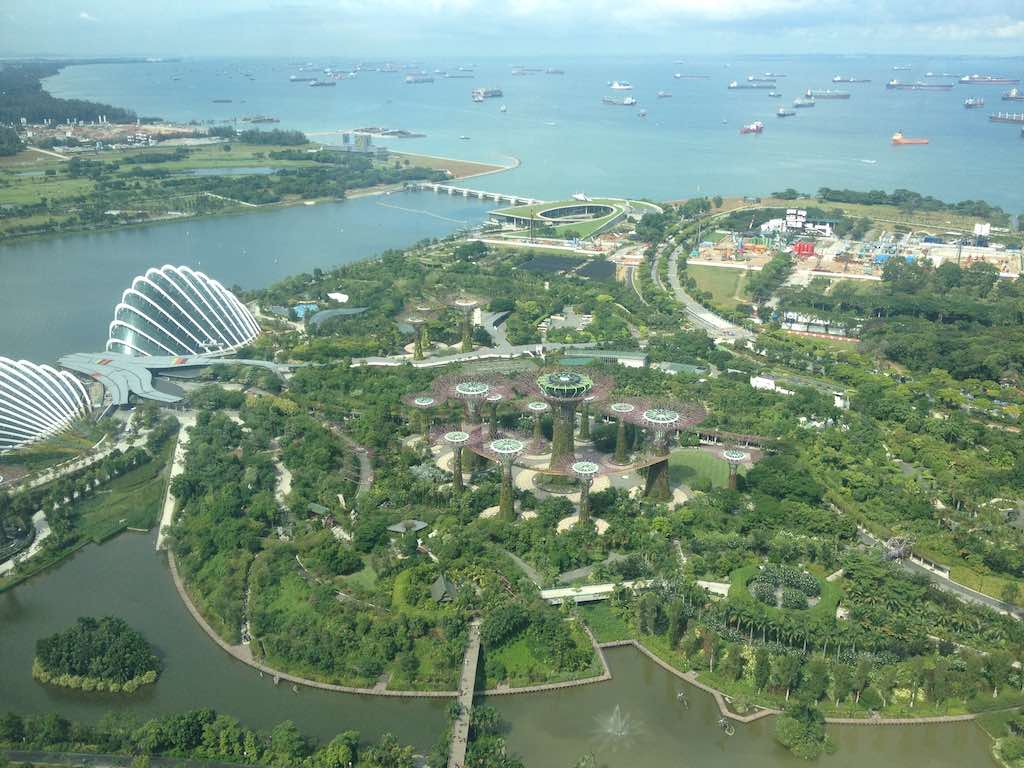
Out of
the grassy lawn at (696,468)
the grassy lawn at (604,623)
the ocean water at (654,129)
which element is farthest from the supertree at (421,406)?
the ocean water at (654,129)

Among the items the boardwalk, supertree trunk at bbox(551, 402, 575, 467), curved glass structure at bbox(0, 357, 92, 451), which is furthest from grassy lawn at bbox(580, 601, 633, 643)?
curved glass structure at bbox(0, 357, 92, 451)

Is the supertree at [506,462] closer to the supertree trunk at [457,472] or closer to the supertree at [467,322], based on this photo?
the supertree trunk at [457,472]

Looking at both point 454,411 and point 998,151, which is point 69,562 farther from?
point 998,151

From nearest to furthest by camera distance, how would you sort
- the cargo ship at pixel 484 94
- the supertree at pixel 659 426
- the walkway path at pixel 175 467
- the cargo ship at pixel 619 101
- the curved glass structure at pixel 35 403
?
1. the walkway path at pixel 175 467
2. the supertree at pixel 659 426
3. the curved glass structure at pixel 35 403
4. the cargo ship at pixel 619 101
5. the cargo ship at pixel 484 94

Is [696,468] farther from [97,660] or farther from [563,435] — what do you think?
[97,660]

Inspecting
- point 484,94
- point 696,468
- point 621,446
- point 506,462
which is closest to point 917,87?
point 484,94

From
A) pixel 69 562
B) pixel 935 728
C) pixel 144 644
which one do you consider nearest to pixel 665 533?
pixel 935 728

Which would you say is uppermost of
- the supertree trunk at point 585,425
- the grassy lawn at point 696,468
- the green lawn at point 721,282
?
the green lawn at point 721,282
